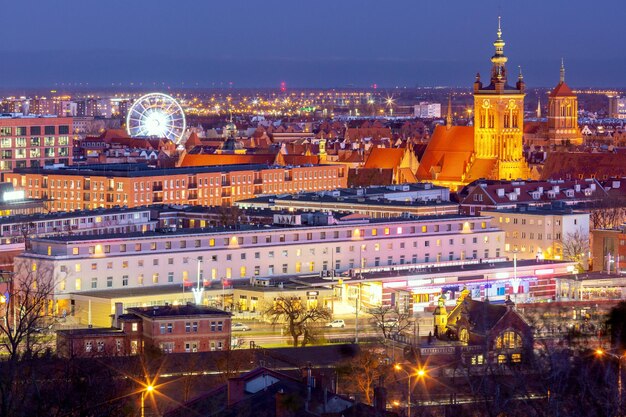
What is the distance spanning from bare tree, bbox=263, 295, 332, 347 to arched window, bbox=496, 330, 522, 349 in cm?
861

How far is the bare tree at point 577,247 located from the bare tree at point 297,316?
17.2 m

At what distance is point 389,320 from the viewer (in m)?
49.4

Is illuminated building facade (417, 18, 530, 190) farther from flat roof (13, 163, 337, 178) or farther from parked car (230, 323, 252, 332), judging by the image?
parked car (230, 323, 252, 332)

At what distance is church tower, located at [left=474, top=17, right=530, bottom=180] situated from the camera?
314ft

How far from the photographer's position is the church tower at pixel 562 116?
12962 cm

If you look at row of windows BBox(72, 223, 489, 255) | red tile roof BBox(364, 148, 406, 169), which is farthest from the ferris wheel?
row of windows BBox(72, 223, 489, 255)

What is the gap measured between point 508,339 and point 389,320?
11.1 m

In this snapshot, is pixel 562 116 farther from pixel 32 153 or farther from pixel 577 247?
pixel 577 247

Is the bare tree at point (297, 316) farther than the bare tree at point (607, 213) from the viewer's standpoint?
No

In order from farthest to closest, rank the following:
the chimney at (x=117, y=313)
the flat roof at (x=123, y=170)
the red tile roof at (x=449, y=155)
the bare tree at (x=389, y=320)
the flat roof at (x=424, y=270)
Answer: the red tile roof at (x=449, y=155) < the flat roof at (x=123, y=170) < the flat roof at (x=424, y=270) < the bare tree at (x=389, y=320) < the chimney at (x=117, y=313)

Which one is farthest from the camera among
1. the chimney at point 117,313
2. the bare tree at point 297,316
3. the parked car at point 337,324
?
the parked car at point 337,324

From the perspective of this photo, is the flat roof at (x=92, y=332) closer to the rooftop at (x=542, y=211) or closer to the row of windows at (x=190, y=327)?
the row of windows at (x=190, y=327)

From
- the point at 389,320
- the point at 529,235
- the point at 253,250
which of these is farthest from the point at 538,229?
the point at 389,320

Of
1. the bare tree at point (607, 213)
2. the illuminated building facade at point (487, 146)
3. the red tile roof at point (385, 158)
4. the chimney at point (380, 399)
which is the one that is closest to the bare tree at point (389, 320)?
the chimney at point (380, 399)
